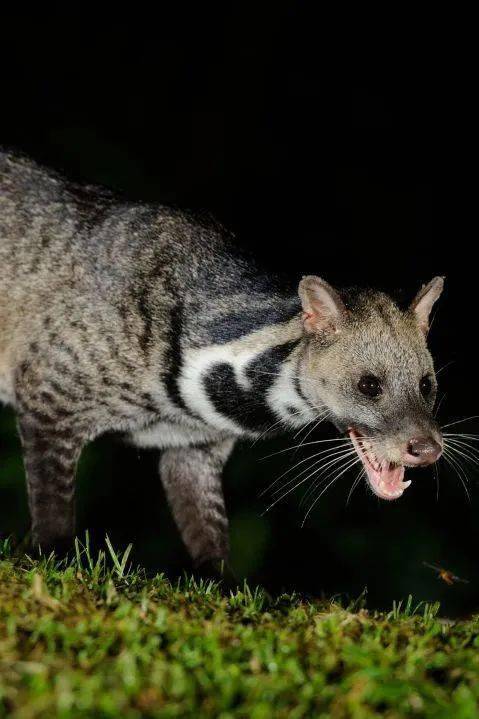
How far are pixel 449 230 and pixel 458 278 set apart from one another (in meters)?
0.59

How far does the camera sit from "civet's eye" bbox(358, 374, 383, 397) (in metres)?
4.20

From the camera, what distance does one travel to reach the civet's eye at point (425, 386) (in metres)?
4.33

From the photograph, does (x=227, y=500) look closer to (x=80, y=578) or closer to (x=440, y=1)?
(x=80, y=578)

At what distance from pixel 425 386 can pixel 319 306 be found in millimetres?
667

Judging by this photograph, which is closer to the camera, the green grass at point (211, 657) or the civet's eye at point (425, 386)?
the green grass at point (211, 657)

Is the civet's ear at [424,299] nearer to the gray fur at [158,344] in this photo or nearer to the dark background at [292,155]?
the gray fur at [158,344]

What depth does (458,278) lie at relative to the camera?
28.4 feet

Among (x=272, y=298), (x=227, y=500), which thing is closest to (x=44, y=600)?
(x=272, y=298)

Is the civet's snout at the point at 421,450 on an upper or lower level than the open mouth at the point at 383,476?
upper

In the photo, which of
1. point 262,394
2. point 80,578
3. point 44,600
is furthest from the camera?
point 262,394

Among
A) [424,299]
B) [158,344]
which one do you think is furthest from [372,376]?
[158,344]

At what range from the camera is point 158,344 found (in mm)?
4723

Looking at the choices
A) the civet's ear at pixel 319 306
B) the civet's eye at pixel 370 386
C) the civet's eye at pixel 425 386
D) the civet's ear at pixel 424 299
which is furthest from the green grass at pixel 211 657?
the civet's ear at pixel 424 299

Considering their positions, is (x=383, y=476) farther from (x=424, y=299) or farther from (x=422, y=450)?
(x=424, y=299)
